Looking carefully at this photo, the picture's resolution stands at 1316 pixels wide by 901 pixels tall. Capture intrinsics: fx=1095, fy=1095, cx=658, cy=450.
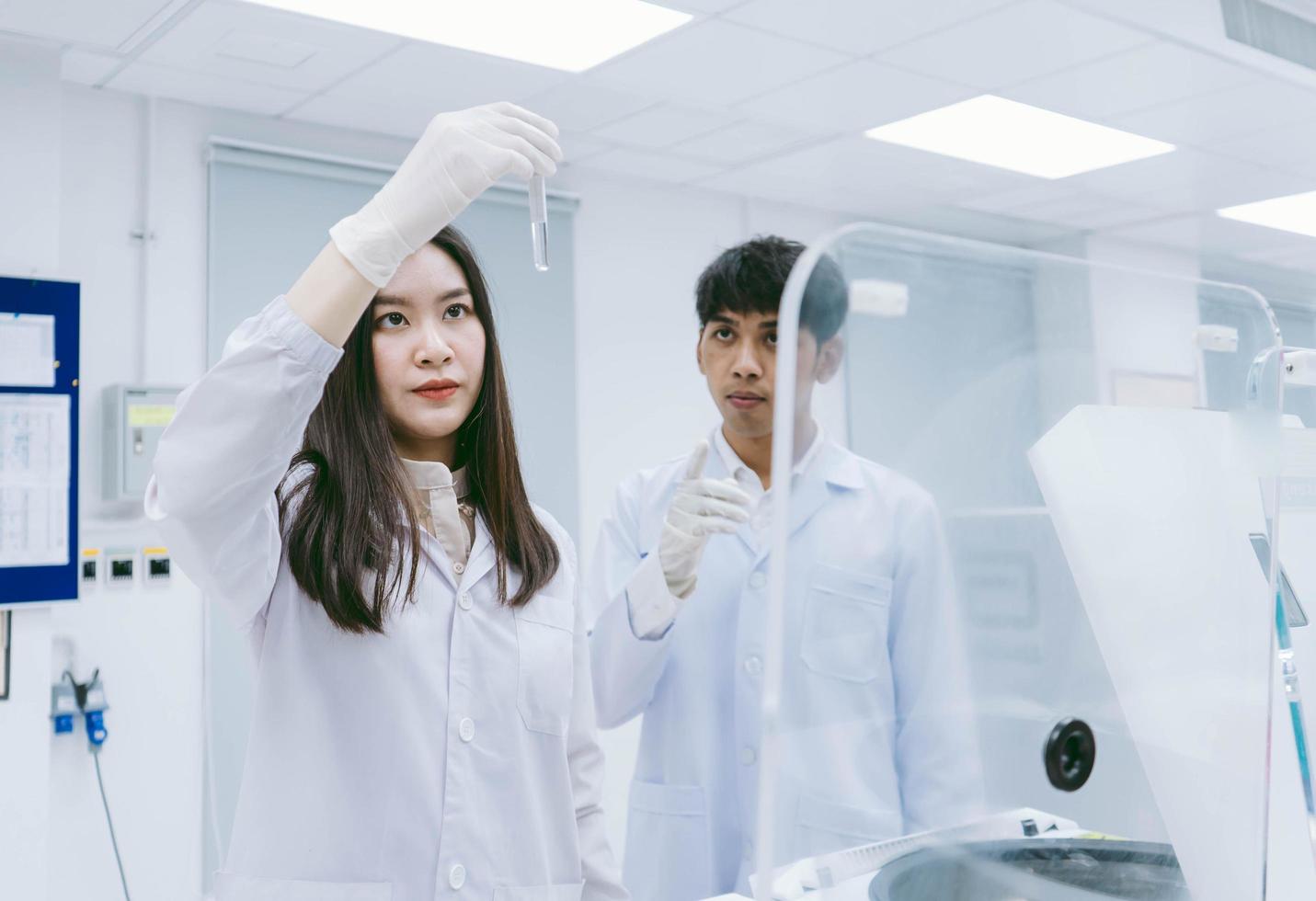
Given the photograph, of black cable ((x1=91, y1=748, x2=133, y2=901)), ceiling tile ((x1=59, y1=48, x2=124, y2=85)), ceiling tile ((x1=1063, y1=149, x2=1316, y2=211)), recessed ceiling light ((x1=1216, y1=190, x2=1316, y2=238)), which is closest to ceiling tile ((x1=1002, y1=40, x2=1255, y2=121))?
ceiling tile ((x1=1063, y1=149, x2=1316, y2=211))

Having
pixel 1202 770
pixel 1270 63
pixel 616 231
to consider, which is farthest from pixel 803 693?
pixel 616 231

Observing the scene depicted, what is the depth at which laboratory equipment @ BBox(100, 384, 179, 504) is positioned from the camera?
2.86 metres

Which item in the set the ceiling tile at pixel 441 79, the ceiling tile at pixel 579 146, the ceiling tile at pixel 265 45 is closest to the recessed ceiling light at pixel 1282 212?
the ceiling tile at pixel 579 146

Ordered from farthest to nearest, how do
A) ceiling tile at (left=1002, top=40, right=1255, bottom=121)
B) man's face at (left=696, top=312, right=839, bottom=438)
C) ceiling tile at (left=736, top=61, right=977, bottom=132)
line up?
ceiling tile at (left=736, top=61, right=977, bottom=132) → ceiling tile at (left=1002, top=40, right=1255, bottom=121) → man's face at (left=696, top=312, right=839, bottom=438)

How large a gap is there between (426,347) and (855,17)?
1.91 meters

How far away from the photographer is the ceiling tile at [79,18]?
2.42 m

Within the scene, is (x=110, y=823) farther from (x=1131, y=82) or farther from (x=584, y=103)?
(x=1131, y=82)

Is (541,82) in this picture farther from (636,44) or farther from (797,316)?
(797,316)

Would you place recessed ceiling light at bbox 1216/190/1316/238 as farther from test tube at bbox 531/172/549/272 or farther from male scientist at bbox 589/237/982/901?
test tube at bbox 531/172/549/272

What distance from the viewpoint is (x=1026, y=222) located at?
4.79 m

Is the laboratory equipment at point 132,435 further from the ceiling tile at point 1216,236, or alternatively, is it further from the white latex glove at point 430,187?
the ceiling tile at point 1216,236

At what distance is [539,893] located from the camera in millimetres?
1121

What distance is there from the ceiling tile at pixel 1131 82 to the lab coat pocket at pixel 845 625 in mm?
2752

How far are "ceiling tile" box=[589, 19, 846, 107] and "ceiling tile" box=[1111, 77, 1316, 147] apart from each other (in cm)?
118
